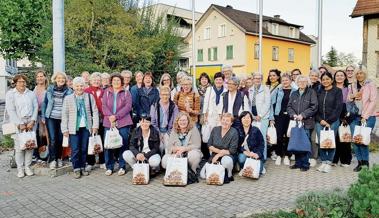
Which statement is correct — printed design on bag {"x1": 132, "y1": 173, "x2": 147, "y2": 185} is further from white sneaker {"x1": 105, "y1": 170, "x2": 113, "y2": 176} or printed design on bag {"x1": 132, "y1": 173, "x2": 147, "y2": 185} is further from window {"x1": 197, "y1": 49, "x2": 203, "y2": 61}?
window {"x1": 197, "y1": 49, "x2": 203, "y2": 61}

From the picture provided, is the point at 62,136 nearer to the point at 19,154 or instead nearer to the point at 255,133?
the point at 19,154

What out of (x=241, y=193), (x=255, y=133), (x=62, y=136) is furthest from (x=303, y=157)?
(x=62, y=136)

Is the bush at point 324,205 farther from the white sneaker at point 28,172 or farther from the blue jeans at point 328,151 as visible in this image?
the white sneaker at point 28,172

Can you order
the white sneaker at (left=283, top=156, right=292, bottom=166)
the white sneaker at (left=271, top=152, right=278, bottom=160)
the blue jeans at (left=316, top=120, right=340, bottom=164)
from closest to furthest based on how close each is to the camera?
the blue jeans at (left=316, top=120, right=340, bottom=164)
the white sneaker at (left=283, top=156, right=292, bottom=166)
the white sneaker at (left=271, top=152, right=278, bottom=160)

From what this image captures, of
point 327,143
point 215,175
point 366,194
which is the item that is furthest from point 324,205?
point 327,143

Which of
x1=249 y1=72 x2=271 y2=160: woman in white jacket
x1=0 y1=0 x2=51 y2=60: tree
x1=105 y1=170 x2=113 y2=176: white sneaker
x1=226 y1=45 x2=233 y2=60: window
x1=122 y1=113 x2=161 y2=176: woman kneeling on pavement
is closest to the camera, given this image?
x1=122 y1=113 x2=161 y2=176: woman kneeling on pavement

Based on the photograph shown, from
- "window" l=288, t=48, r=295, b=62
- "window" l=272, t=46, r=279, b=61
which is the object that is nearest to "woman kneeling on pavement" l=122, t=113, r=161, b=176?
"window" l=272, t=46, r=279, b=61

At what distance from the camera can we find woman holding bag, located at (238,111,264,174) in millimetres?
7348

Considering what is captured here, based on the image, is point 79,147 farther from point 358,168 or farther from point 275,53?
point 275,53

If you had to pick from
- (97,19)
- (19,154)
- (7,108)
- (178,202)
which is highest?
(97,19)

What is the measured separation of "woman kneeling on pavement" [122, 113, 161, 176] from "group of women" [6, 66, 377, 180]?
0.02 meters

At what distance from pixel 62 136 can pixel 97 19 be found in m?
9.52

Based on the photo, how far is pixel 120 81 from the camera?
7.62 meters

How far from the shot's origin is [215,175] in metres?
6.76
